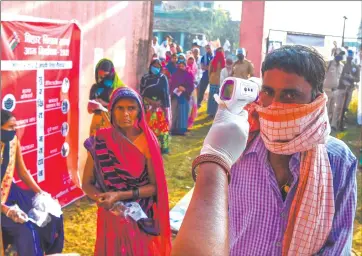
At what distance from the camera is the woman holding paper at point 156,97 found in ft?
24.2

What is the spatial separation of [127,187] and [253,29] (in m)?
9.88

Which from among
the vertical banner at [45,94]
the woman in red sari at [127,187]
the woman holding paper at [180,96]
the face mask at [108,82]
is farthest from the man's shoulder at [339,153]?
the woman holding paper at [180,96]

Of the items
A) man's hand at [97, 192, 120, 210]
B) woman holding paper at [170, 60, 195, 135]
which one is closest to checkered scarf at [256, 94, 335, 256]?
man's hand at [97, 192, 120, 210]

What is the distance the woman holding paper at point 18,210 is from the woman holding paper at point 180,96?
607 centimetres

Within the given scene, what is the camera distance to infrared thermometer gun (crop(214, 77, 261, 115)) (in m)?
1.16

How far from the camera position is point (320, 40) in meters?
11.2

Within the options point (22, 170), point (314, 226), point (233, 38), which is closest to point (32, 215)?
point (22, 170)

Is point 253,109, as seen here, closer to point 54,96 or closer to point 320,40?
point 54,96

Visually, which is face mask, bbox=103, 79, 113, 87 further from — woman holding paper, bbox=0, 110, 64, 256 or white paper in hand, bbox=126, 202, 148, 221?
white paper in hand, bbox=126, 202, 148, 221

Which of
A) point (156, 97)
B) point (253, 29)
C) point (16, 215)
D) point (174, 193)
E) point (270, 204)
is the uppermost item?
point (253, 29)

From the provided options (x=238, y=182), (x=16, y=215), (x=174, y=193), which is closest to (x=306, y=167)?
(x=238, y=182)

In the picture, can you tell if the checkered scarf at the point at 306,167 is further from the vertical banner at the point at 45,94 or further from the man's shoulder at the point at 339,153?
the vertical banner at the point at 45,94

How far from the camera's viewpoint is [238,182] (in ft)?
5.50

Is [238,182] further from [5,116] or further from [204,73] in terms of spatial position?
[204,73]
